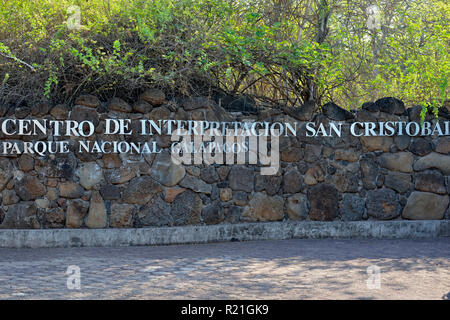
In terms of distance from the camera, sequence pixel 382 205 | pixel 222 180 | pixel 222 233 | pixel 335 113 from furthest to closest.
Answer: pixel 335 113, pixel 382 205, pixel 222 180, pixel 222 233

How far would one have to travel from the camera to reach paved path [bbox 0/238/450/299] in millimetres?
5723

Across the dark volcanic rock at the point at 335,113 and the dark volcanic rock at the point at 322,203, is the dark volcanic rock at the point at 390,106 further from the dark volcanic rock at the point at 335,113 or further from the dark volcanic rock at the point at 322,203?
the dark volcanic rock at the point at 322,203

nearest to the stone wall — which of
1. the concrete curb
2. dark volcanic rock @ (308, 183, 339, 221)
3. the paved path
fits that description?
dark volcanic rock @ (308, 183, 339, 221)

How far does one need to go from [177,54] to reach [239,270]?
163 inches

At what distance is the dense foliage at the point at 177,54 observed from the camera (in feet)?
31.7

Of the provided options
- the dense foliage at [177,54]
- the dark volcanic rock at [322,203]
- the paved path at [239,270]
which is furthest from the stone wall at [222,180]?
the paved path at [239,270]

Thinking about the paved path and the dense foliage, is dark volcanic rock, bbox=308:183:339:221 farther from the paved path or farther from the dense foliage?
the dense foliage

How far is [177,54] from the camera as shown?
9.77 m

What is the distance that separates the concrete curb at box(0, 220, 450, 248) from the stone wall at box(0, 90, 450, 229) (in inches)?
8.3

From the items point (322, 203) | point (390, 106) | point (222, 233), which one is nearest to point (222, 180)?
point (222, 233)

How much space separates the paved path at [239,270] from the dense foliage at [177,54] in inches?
107

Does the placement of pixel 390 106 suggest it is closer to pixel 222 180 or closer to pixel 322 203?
pixel 322 203

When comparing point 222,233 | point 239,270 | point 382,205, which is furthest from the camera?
point 382,205

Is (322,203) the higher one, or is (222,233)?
(322,203)
